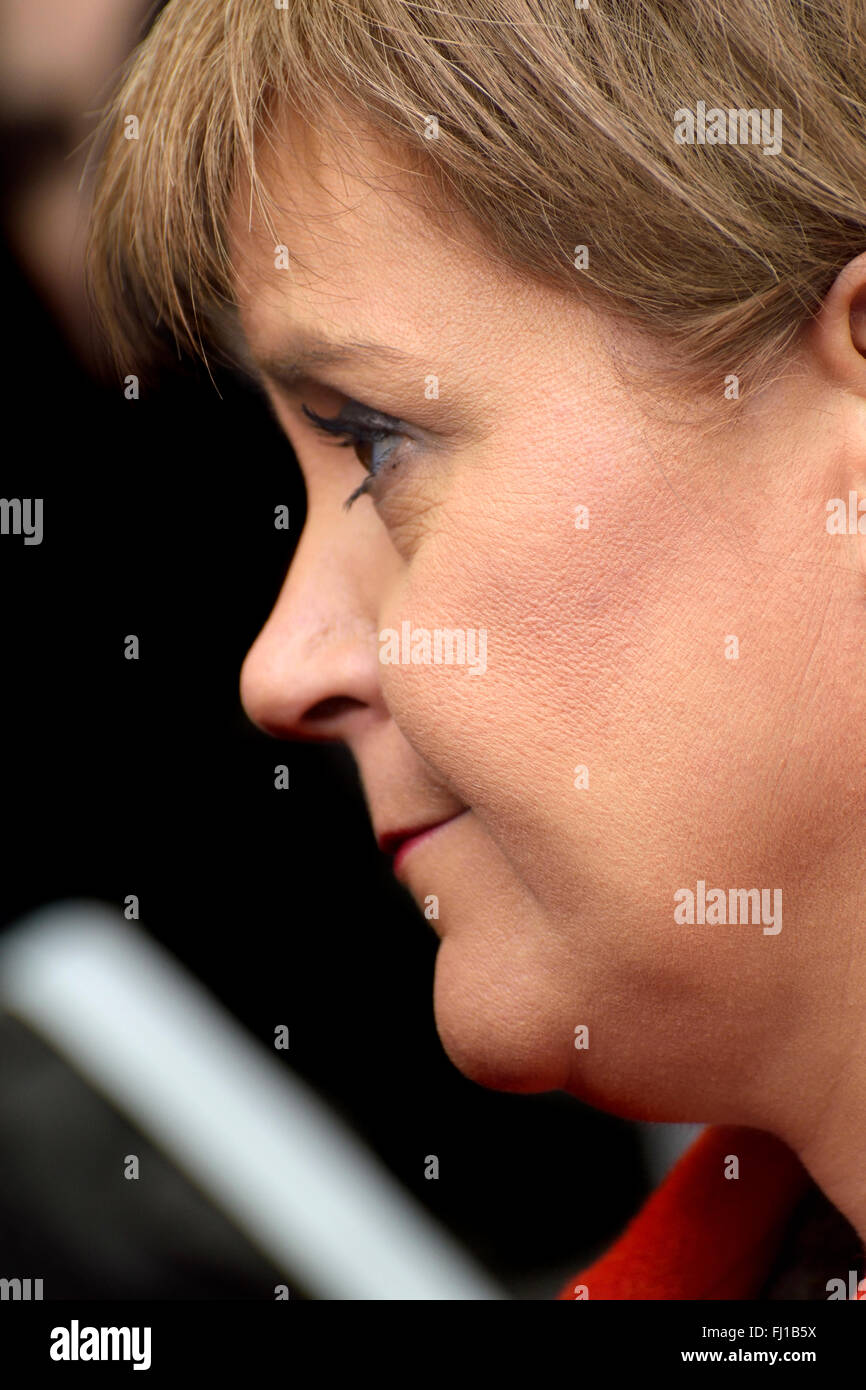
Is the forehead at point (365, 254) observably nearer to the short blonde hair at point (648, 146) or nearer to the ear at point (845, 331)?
the short blonde hair at point (648, 146)

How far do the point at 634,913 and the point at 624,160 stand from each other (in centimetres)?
53

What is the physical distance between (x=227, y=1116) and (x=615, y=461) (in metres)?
1.30

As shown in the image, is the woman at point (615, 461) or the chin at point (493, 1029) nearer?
the woman at point (615, 461)

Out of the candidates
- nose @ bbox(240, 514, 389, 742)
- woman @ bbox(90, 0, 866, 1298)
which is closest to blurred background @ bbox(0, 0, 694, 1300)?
nose @ bbox(240, 514, 389, 742)

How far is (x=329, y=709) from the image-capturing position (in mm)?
1188

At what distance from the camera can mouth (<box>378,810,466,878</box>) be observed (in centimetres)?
112

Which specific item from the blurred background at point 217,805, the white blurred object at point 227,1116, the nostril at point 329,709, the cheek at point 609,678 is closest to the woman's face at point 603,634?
the cheek at point 609,678

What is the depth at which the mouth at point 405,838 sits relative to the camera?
44.2 inches

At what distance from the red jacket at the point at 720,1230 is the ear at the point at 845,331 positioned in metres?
0.70

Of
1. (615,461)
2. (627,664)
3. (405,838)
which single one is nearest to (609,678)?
(627,664)

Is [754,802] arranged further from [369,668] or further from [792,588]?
[369,668]

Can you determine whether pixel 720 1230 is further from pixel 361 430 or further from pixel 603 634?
pixel 361 430

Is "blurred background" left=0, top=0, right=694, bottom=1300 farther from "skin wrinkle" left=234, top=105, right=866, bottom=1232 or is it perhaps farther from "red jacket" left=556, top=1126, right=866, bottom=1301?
"skin wrinkle" left=234, top=105, right=866, bottom=1232
